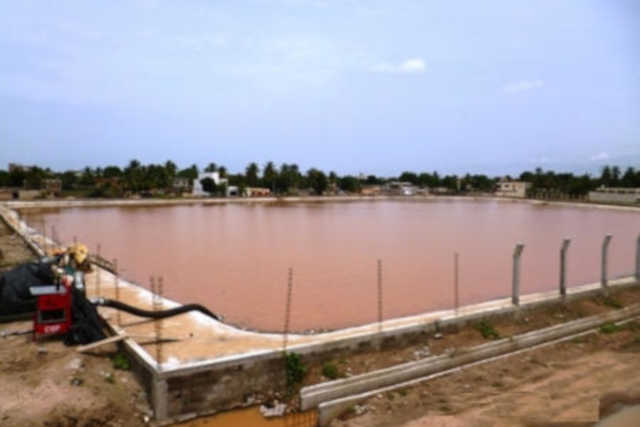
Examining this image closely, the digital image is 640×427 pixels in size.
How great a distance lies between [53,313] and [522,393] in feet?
22.5

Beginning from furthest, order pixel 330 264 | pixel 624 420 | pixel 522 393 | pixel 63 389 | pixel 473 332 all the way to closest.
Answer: pixel 330 264
pixel 473 332
pixel 522 393
pixel 63 389
pixel 624 420

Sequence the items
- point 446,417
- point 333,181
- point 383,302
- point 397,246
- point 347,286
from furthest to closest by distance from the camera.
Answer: point 333,181 < point 397,246 < point 347,286 < point 383,302 < point 446,417

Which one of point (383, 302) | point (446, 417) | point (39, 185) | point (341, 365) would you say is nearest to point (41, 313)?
point (341, 365)

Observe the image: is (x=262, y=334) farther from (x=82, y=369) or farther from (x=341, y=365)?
(x=82, y=369)

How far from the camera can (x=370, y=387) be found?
6266 mm

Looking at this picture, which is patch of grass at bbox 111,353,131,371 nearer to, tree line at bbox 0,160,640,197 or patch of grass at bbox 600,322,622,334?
patch of grass at bbox 600,322,622,334

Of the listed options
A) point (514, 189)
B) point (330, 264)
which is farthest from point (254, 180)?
point (330, 264)

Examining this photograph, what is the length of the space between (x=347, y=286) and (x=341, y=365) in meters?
7.21

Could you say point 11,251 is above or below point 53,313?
below

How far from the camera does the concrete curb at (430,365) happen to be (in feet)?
19.8

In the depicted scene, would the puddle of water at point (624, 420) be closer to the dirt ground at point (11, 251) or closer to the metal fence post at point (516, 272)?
the metal fence post at point (516, 272)

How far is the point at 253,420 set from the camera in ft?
19.4

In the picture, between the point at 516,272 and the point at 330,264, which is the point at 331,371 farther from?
the point at 330,264

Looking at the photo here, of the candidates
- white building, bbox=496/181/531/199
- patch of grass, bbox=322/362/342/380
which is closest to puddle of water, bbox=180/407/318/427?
patch of grass, bbox=322/362/342/380
